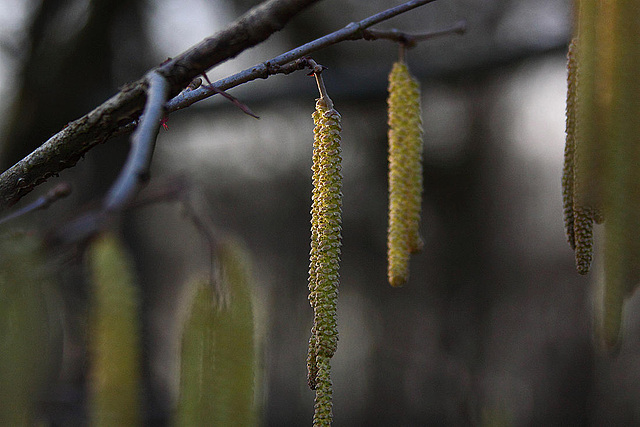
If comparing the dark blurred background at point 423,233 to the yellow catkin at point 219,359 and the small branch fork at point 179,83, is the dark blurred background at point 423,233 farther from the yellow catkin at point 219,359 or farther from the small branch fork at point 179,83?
the yellow catkin at point 219,359

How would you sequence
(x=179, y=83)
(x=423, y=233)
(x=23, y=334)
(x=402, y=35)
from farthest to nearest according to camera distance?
1. (x=423, y=233)
2. (x=402, y=35)
3. (x=179, y=83)
4. (x=23, y=334)

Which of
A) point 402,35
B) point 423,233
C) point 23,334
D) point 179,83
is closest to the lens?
point 23,334

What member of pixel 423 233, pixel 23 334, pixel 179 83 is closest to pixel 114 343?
pixel 23 334

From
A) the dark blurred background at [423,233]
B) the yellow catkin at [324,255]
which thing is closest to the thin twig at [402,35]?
the yellow catkin at [324,255]

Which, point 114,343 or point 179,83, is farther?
point 179,83

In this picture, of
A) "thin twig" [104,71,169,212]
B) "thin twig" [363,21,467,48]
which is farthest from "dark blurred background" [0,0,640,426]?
"thin twig" [104,71,169,212]

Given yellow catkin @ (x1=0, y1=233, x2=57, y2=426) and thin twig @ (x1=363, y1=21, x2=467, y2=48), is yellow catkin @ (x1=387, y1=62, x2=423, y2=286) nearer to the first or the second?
thin twig @ (x1=363, y1=21, x2=467, y2=48)

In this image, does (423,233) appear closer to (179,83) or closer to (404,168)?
(404,168)
